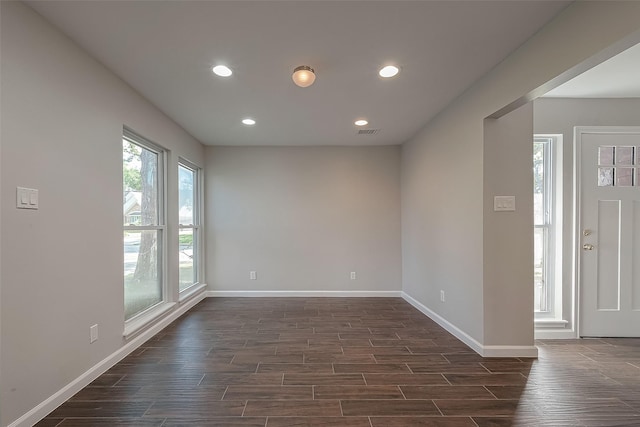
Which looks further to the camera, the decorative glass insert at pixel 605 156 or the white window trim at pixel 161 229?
the decorative glass insert at pixel 605 156

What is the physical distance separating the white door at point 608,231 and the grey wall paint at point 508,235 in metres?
1.02

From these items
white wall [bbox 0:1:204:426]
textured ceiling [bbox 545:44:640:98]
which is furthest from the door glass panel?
white wall [bbox 0:1:204:426]

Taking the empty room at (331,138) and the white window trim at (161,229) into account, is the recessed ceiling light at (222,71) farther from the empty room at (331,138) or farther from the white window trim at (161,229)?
the white window trim at (161,229)

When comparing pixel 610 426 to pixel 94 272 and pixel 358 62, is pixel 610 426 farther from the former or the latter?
pixel 94 272

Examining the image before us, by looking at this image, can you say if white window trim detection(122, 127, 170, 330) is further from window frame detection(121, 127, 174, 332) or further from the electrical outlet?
the electrical outlet

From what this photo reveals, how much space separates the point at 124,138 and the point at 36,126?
107cm

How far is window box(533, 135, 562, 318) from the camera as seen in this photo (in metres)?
3.15

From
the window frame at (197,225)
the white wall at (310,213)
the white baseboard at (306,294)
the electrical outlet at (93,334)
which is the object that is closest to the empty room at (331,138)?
the electrical outlet at (93,334)

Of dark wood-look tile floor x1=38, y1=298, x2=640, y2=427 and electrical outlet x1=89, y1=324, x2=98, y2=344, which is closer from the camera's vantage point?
dark wood-look tile floor x1=38, y1=298, x2=640, y2=427

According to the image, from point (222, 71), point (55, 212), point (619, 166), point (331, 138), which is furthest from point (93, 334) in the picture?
point (619, 166)

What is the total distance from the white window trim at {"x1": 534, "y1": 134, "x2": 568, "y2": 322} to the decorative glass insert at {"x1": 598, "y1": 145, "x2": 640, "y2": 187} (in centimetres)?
39

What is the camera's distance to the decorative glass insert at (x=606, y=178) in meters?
3.07

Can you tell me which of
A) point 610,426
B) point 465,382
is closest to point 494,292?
point 465,382

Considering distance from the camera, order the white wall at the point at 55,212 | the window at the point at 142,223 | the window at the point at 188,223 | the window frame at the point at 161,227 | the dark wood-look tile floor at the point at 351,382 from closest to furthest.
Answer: the white wall at the point at 55,212
the dark wood-look tile floor at the point at 351,382
the window at the point at 142,223
the window frame at the point at 161,227
the window at the point at 188,223
